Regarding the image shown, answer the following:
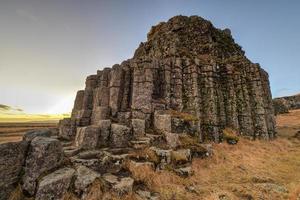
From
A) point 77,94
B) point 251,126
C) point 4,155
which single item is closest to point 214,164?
point 251,126

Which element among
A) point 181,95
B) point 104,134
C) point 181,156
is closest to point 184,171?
point 181,156

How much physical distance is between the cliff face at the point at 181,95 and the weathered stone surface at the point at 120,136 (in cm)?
111

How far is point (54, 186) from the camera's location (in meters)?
6.38

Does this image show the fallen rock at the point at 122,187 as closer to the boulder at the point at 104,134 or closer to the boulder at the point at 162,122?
the boulder at the point at 104,134

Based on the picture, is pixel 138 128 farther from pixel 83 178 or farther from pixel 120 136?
pixel 83 178

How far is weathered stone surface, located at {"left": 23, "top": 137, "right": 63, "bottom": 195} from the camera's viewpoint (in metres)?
6.65

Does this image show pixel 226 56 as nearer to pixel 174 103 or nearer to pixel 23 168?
pixel 174 103

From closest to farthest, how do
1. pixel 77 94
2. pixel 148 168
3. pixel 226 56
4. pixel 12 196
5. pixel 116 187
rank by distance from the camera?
1. pixel 12 196
2. pixel 116 187
3. pixel 148 168
4. pixel 77 94
5. pixel 226 56

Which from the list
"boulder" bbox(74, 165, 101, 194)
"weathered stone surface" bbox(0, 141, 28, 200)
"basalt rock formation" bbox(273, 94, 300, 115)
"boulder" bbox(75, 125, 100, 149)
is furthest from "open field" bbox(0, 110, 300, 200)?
"basalt rock formation" bbox(273, 94, 300, 115)

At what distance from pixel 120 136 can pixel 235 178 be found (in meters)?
6.29

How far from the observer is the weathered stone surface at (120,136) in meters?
10.2

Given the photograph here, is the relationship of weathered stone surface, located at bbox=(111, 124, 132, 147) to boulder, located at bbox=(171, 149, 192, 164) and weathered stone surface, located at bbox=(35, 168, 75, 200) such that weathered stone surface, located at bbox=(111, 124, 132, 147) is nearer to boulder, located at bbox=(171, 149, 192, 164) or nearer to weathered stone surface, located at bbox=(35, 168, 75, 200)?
boulder, located at bbox=(171, 149, 192, 164)

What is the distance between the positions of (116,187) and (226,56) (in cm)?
2275

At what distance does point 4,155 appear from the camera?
659cm
